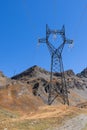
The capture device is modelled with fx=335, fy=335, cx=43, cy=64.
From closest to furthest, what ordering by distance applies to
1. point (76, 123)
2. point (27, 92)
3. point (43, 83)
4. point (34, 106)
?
point (76, 123), point (34, 106), point (27, 92), point (43, 83)

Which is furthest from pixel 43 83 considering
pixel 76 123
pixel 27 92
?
pixel 76 123

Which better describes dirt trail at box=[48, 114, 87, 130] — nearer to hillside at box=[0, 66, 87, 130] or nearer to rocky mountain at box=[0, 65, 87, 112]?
hillside at box=[0, 66, 87, 130]

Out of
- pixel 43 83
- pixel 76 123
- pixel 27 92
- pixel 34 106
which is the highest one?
pixel 43 83

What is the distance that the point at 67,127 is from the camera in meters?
32.0

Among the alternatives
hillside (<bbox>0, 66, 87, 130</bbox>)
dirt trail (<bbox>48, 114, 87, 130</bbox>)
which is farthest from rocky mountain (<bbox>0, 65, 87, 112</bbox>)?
dirt trail (<bbox>48, 114, 87, 130</bbox>)

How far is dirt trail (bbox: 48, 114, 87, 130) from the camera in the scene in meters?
32.1

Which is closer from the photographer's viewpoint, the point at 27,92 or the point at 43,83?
the point at 27,92

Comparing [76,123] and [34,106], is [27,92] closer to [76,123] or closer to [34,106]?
[34,106]

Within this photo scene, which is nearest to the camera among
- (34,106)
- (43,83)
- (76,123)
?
(76,123)

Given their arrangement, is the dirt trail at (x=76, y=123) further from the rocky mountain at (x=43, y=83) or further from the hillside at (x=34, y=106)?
the rocky mountain at (x=43, y=83)

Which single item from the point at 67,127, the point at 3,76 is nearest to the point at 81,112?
the point at 67,127

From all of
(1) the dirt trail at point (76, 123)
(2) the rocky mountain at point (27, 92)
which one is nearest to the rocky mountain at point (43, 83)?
(2) the rocky mountain at point (27, 92)

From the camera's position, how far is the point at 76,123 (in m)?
34.1

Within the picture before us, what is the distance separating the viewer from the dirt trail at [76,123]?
105 ft
